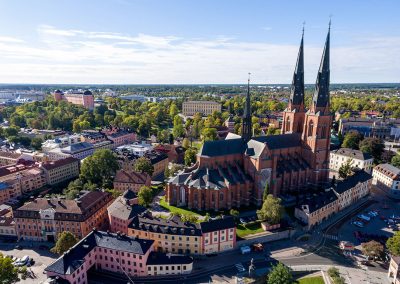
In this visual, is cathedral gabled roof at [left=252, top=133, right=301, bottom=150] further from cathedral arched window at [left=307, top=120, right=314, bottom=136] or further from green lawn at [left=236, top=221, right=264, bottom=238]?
green lawn at [left=236, top=221, right=264, bottom=238]

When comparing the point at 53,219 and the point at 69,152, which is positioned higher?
the point at 69,152

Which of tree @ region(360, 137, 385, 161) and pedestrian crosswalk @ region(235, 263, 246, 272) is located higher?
tree @ region(360, 137, 385, 161)

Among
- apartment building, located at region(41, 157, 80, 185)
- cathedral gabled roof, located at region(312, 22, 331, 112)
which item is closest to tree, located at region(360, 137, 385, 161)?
cathedral gabled roof, located at region(312, 22, 331, 112)

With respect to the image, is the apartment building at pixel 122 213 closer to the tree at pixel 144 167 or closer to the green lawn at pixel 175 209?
the green lawn at pixel 175 209

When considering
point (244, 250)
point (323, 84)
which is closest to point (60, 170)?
point (244, 250)

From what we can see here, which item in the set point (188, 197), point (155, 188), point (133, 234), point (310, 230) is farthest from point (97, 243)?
point (310, 230)

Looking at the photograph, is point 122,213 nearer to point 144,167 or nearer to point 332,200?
point 144,167

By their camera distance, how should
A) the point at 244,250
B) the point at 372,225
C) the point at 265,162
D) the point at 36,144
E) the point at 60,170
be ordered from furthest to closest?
the point at 36,144 < the point at 60,170 < the point at 265,162 < the point at 372,225 < the point at 244,250
